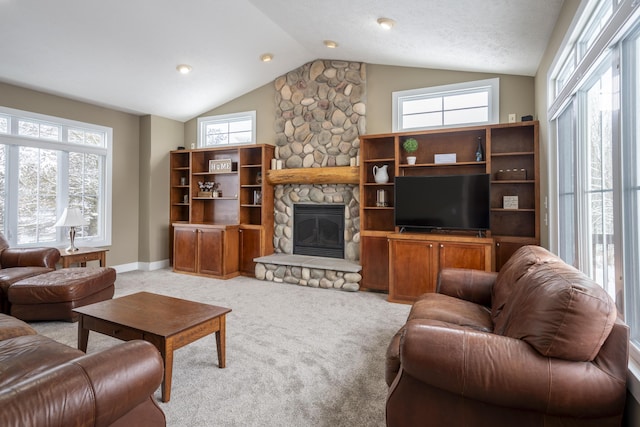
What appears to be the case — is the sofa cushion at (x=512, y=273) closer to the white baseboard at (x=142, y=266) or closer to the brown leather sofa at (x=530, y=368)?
the brown leather sofa at (x=530, y=368)

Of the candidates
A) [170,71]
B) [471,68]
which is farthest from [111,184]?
[471,68]

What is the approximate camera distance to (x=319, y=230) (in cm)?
563

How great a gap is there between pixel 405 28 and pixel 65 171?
520 centimetres

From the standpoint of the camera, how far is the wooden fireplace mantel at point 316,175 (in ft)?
16.7

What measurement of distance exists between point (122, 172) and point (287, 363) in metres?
5.01

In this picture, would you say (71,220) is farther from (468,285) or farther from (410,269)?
(468,285)

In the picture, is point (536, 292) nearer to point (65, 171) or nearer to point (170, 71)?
point (170, 71)

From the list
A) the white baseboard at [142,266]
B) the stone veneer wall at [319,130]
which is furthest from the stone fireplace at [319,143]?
the white baseboard at [142,266]

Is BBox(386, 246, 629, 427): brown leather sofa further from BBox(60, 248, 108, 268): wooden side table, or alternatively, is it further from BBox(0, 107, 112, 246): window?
BBox(0, 107, 112, 246): window

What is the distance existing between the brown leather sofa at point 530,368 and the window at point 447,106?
135 inches

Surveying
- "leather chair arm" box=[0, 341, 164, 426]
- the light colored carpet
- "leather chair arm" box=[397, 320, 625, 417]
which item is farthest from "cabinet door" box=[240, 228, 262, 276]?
"leather chair arm" box=[397, 320, 625, 417]

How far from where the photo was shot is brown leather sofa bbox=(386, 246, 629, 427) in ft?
4.45

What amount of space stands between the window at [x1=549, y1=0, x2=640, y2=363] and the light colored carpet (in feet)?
4.90

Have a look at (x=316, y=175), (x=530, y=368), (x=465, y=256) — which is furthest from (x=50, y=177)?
(x=530, y=368)
